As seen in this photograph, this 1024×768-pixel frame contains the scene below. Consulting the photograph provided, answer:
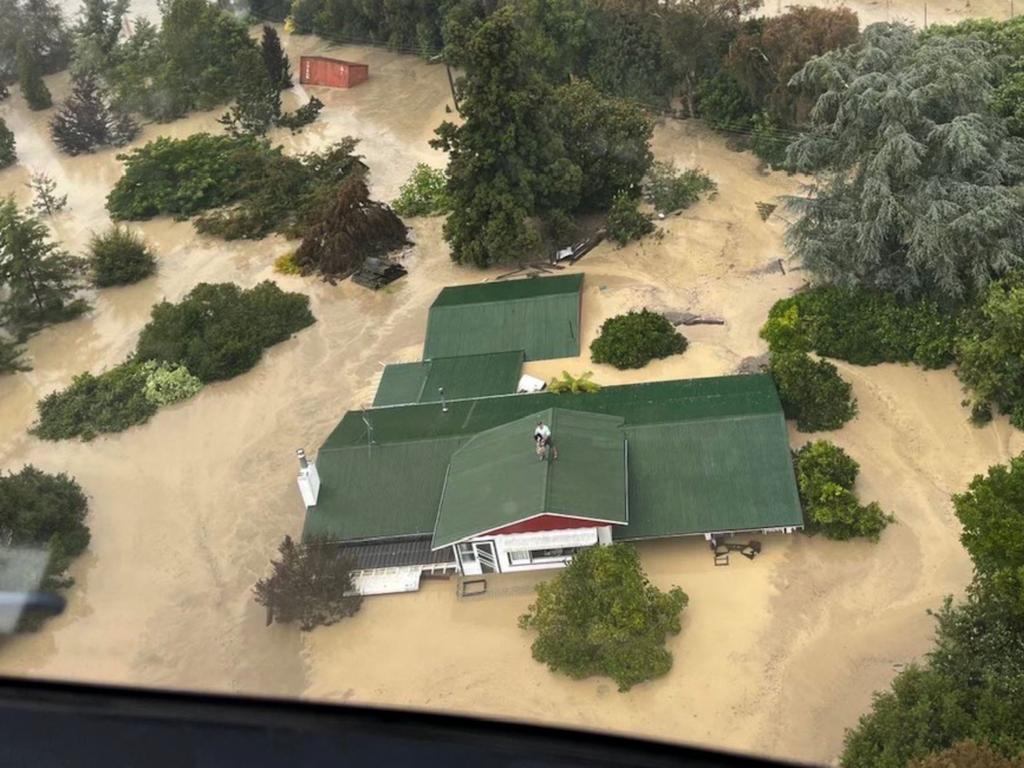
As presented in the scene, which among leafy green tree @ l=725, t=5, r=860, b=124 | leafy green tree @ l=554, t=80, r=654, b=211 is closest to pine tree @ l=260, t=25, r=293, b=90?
leafy green tree @ l=554, t=80, r=654, b=211

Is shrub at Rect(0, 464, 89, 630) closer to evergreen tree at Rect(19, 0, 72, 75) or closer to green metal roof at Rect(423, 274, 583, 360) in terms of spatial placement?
green metal roof at Rect(423, 274, 583, 360)

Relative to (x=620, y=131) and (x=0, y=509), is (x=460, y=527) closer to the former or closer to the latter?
(x=0, y=509)

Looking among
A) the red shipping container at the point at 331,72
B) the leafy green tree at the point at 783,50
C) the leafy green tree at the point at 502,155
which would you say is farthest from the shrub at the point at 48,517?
the red shipping container at the point at 331,72

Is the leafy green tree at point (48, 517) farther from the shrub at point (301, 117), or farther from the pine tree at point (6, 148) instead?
the pine tree at point (6, 148)

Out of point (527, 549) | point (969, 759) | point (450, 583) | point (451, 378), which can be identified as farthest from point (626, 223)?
point (969, 759)

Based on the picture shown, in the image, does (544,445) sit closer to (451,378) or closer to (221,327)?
(451,378)

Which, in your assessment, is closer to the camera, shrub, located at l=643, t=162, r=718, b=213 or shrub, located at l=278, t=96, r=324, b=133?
shrub, located at l=643, t=162, r=718, b=213

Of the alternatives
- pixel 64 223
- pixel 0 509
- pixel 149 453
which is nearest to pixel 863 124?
pixel 149 453
